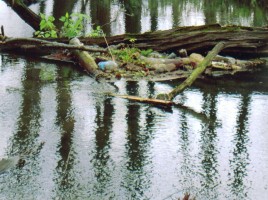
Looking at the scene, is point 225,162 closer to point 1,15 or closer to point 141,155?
Answer: point 141,155

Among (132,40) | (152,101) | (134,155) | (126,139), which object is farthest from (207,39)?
(134,155)

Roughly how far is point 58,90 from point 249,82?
14.3 ft

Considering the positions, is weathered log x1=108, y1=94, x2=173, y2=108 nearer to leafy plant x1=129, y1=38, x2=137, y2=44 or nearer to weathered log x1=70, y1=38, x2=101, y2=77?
weathered log x1=70, y1=38, x2=101, y2=77

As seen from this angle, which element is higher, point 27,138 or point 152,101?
point 152,101

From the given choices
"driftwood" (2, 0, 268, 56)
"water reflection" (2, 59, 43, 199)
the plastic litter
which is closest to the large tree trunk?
"driftwood" (2, 0, 268, 56)

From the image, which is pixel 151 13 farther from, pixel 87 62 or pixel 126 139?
pixel 126 139

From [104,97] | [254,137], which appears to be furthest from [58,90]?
[254,137]

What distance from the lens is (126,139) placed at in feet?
26.7

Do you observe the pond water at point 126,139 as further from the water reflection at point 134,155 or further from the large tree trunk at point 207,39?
the large tree trunk at point 207,39

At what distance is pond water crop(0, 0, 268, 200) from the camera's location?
21.2 feet

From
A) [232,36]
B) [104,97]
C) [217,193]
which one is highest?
[232,36]

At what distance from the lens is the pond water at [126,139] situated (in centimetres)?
646

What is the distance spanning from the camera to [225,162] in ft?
24.2

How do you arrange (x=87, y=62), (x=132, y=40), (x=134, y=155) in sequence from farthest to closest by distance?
1. (x=132, y=40)
2. (x=87, y=62)
3. (x=134, y=155)
